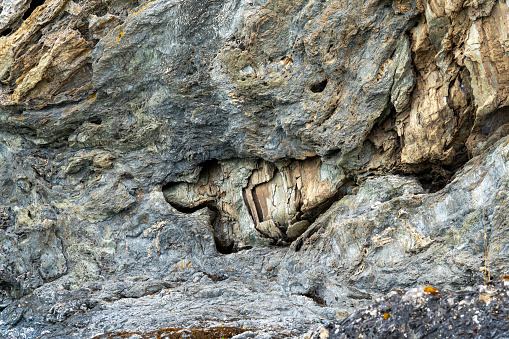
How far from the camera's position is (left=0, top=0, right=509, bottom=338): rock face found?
34.7 feet

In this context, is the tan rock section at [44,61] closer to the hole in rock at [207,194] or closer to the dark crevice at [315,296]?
the hole in rock at [207,194]

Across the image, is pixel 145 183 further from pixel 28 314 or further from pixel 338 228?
pixel 338 228

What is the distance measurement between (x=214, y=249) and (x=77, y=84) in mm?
7989

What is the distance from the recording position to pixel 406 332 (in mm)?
6340

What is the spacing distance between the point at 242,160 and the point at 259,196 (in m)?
1.52

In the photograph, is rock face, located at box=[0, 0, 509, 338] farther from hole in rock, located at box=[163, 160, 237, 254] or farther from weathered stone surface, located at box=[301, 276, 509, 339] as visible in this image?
weathered stone surface, located at box=[301, 276, 509, 339]

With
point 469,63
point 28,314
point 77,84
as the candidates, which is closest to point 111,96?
point 77,84

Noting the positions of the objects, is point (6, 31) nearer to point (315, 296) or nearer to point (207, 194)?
point (207, 194)

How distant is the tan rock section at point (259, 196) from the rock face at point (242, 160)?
0.19 ft

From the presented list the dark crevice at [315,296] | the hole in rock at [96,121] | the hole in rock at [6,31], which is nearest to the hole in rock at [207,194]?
the hole in rock at [96,121]

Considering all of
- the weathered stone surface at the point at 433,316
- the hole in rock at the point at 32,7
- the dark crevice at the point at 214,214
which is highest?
the hole in rock at the point at 32,7

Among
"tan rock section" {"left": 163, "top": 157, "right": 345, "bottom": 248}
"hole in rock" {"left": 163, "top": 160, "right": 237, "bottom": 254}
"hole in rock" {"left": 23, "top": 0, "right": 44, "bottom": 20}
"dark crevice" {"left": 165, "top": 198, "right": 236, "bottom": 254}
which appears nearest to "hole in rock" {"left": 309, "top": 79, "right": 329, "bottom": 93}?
"tan rock section" {"left": 163, "top": 157, "right": 345, "bottom": 248}

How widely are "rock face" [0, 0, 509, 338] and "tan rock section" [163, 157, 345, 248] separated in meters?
0.06

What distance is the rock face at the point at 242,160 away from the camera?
10.6m
